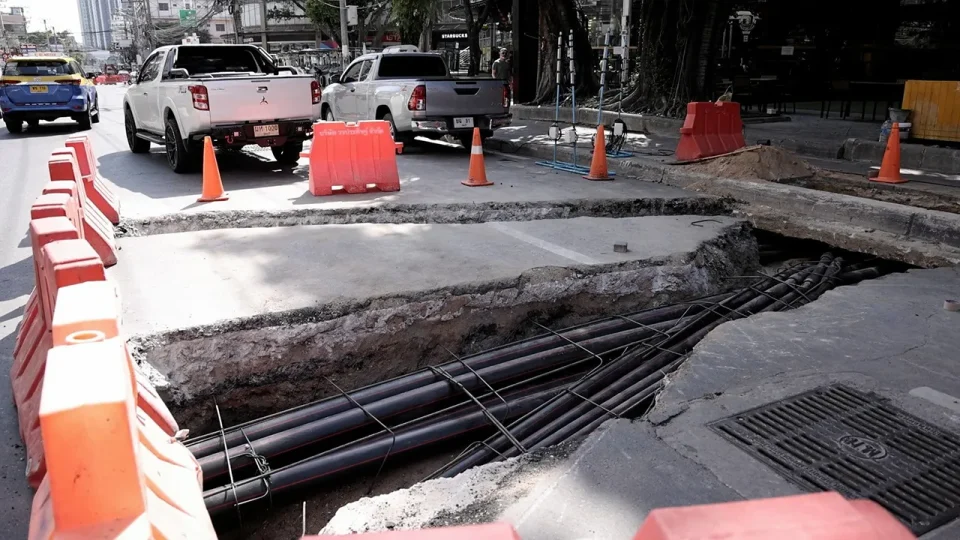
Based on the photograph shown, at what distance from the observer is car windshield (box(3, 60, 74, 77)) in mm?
17297

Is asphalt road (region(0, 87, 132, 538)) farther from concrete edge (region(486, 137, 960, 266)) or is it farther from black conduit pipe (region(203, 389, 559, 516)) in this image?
concrete edge (region(486, 137, 960, 266))

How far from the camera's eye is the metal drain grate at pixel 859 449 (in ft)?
9.49

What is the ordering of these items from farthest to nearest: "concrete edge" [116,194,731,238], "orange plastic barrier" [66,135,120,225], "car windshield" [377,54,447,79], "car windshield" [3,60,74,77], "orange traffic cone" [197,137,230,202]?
A: "car windshield" [3,60,74,77]
"car windshield" [377,54,447,79]
"orange traffic cone" [197,137,230,202]
"concrete edge" [116,194,731,238]
"orange plastic barrier" [66,135,120,225]

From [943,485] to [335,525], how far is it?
8.47 feet

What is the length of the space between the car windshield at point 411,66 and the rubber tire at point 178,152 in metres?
4.13

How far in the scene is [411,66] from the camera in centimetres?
1388

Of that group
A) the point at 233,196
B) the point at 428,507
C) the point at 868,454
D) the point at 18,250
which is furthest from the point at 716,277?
the point at 18,250

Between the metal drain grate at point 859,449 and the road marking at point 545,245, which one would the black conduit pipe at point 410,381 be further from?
the metal drain grate at point 859,449

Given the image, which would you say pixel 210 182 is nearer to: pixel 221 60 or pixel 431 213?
pixel 431 213

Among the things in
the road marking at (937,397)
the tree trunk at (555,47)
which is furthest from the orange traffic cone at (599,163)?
the tree trunk at (555,47)

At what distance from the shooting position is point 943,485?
2969mm

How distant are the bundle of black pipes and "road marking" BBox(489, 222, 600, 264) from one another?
726mm

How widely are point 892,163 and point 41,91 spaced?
18.1 metres

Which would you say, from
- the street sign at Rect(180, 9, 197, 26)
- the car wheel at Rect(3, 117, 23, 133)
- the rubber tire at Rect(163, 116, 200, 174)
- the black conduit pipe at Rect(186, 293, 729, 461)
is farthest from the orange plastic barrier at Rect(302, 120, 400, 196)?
the street sign at Rect(180, 9, 197, 26)
